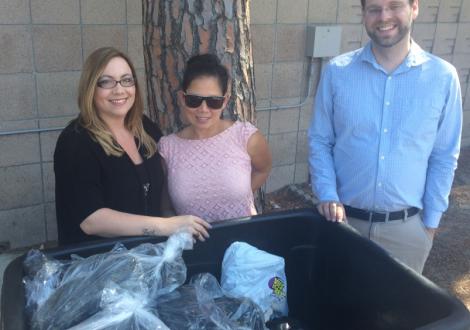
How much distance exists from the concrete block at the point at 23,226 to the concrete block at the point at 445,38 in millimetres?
4161

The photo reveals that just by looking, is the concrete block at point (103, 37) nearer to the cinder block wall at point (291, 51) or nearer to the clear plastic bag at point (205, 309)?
the cinder block wall at point (291, 51)

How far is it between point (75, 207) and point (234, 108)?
1009mm

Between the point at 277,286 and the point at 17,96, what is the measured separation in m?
2.50

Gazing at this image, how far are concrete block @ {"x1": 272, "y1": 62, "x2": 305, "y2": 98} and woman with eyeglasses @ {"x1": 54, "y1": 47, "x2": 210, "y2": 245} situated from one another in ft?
7.83

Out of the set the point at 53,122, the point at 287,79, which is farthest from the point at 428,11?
the point at 53,122

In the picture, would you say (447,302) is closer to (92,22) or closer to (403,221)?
(403,221)

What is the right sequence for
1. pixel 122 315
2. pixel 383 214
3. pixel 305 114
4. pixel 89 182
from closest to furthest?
pixel 122 315 → pixel 89 182 → pixel 383 214 → pixel 305 114

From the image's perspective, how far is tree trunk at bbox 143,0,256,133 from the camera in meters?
2.38

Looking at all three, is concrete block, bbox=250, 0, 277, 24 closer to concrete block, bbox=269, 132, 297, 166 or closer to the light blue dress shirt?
concrete block, bbox=269, 132, 297, 166

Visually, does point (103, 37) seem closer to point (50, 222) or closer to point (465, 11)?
point (50, 222)

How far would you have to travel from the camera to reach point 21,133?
134 inches

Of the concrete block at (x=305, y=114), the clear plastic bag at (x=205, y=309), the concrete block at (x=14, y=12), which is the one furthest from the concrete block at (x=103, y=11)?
the clear plastic bag at (x=205, y=309)

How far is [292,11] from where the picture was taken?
14.0ft

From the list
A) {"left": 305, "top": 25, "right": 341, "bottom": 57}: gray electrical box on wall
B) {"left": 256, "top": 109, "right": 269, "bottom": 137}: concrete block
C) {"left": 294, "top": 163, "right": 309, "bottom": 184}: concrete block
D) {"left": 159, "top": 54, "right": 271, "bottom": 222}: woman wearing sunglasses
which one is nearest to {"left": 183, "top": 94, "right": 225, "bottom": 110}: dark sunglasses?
{"left": 159, "top": 54, "right": 271, "bottom": 222}: woman wearing sunglasses
